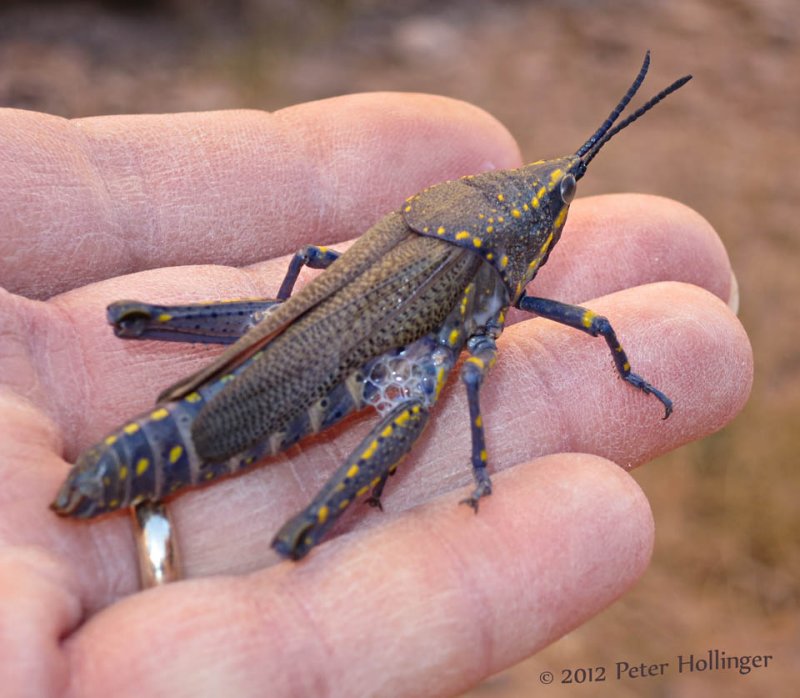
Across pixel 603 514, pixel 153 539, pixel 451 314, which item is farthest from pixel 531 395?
pixel 153 539

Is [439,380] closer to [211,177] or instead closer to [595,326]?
[595,326]

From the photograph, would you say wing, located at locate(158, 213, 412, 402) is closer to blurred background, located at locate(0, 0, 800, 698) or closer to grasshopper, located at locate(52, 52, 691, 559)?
grasshopper, located at locate(52, 52, 691, 559)

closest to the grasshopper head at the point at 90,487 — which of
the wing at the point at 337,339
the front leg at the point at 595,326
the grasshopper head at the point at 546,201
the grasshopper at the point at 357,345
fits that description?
the grasshopper at the point at 357,345

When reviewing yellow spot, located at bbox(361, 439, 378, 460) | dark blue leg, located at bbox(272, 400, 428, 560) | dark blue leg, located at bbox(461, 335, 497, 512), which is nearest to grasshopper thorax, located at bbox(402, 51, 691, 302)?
dark blue leg, located at bbox(461, 335, 497, 512)

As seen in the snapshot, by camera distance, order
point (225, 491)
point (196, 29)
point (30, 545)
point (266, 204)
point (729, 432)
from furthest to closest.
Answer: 1. point (196, 29)
2. point (729, 432)
3. point (266, 204)
4. point (225, 491)
5. point (30, 545)

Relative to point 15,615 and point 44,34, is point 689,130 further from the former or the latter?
point 15,615

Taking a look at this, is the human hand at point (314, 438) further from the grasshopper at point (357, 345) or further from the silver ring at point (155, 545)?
the grasshopper at point (357, 345)
